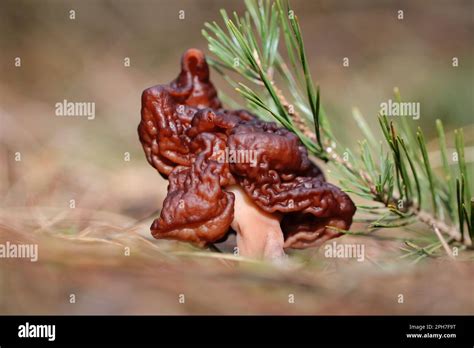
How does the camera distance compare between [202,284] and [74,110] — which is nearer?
[202,284]

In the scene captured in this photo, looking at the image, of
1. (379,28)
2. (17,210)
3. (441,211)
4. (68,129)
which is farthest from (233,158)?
(379,28)

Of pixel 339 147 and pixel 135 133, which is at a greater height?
pixel 135 133
